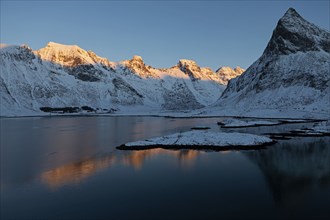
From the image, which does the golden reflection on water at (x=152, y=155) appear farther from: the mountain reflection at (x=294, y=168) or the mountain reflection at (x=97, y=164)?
the mountain reflection at (x=294, y=168)

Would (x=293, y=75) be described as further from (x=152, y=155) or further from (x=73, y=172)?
(x=73, y=172)

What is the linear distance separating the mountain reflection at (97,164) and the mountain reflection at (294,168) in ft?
29.6

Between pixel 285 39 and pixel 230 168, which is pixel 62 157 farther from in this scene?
A: pixel 285 39

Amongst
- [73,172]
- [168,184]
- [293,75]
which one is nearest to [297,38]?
[293,75]

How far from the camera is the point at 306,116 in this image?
11462 centimetres

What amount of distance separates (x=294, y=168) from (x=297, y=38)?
556 ft

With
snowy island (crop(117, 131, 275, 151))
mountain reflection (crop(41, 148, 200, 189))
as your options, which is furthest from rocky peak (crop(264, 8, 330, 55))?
mountain reflection (crop(41, 148, 200, 189))

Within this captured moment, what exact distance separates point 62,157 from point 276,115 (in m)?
100

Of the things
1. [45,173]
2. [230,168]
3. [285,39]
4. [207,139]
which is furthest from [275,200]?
[285,39]

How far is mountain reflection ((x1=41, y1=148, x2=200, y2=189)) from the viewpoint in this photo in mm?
30641

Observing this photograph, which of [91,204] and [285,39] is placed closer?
[91,204]

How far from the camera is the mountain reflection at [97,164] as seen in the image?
3064 centimetres

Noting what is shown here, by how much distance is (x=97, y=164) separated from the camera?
37719 millimetres

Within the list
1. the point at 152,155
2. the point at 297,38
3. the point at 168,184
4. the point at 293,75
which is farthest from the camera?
the point at 297,38
